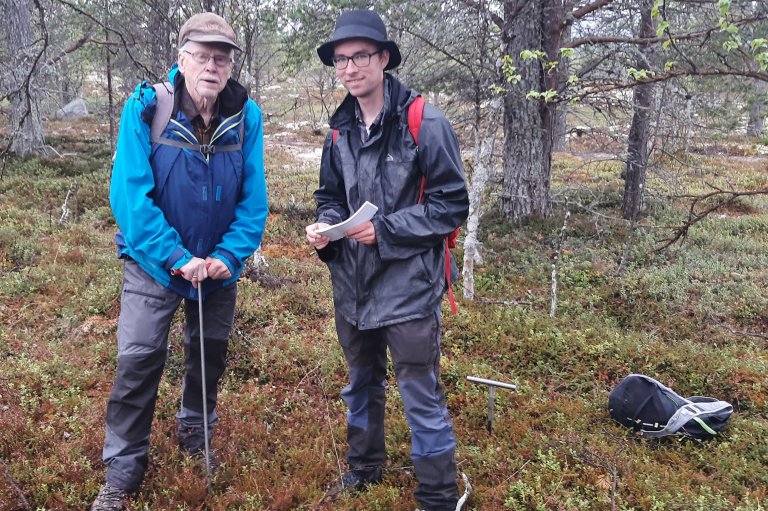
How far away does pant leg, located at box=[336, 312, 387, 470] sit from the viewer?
3553 millimetres

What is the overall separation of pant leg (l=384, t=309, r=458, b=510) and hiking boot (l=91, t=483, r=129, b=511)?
6.16 ft

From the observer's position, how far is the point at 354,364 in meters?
3.62

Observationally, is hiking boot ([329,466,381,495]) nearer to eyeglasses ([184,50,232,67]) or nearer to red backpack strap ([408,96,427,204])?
red backpack strap ([408,96,427,204])

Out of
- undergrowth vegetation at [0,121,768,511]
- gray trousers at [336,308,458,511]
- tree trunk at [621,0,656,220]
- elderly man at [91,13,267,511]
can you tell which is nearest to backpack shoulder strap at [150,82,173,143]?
elderly man at [91,13,267,511]

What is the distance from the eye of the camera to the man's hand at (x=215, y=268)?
11.4 feet

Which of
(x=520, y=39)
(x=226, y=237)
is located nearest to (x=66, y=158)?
(x=520, y=39)

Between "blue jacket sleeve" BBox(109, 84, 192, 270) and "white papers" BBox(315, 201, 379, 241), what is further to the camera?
"blue jacket sleeve" BBox(109, 84, 192, 270)

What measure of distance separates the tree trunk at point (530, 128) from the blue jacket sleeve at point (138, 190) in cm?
724

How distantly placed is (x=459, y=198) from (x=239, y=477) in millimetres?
2505

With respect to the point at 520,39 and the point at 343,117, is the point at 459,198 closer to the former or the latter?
the point at 343,117

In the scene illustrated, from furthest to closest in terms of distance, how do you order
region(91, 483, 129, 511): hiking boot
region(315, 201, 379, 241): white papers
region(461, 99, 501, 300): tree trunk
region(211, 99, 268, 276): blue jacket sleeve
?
region(461, 99, 501, 300): tree trunk, region(211, 99, 268, 276): blue jacket sleeve, region(91, 483, 129, 511): hiking boot, region(315, 201, 379, 241): white papers

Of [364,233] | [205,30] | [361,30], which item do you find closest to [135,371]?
[364,233]

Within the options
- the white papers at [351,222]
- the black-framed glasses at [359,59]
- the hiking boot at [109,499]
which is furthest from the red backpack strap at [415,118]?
the hiking boot at [109,499]

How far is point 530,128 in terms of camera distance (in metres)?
10.1
